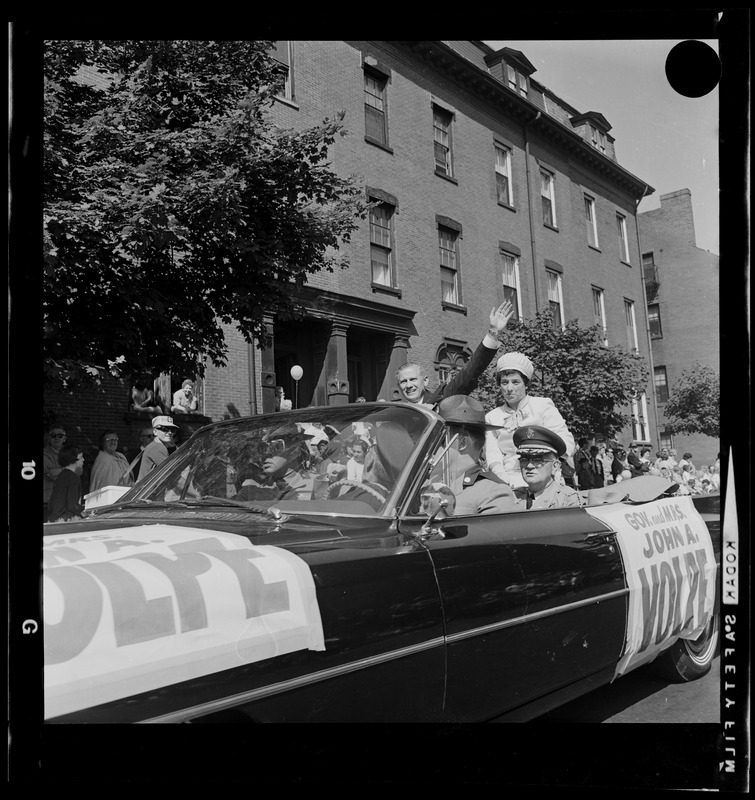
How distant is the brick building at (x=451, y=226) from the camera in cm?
305

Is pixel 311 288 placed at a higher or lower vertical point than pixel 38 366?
higher

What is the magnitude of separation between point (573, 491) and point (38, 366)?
2462 millimetres

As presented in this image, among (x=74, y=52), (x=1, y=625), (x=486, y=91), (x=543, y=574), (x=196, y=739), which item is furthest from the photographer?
(x=74, y=52)

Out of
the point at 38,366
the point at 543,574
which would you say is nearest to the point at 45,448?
the point at 38,366

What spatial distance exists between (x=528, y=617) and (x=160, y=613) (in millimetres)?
1338

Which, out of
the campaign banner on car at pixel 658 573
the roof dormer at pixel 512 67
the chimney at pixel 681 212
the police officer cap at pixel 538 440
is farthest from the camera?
the police officer cap at pixel 538 440

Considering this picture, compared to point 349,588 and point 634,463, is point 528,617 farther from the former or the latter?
point 634,463

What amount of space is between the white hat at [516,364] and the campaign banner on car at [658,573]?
2.13 ft

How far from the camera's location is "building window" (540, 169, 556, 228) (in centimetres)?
376

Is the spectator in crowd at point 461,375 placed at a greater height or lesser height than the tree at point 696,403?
greater

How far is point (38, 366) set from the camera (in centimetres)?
210

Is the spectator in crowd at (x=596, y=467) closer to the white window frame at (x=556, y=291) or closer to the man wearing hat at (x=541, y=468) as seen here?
the man wearing hat at (x=541, y=468)

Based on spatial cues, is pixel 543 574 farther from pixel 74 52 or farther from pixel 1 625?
pixel 74 52

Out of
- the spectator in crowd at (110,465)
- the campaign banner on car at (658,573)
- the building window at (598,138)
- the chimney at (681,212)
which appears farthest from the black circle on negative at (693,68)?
the spectator in crowd at (110,465)
